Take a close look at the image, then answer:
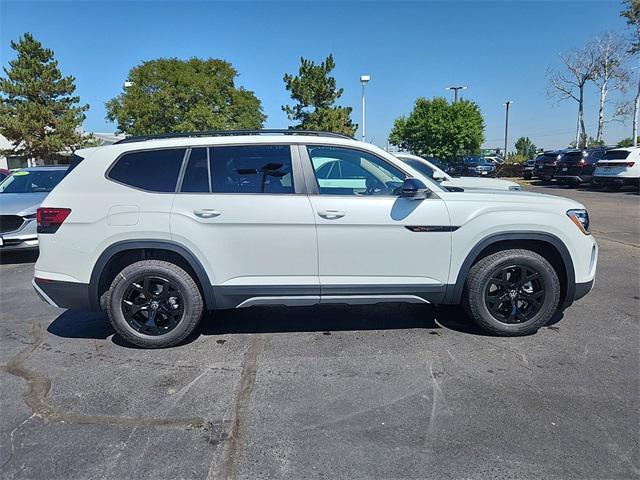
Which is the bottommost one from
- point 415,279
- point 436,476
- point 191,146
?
point 436,476

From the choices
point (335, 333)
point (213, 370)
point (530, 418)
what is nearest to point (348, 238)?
point (335, 333)

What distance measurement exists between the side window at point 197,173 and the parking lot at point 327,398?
142 centimetres

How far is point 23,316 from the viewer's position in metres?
4.86

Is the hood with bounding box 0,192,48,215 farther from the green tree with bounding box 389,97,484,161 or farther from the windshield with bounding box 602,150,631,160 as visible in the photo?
the green tree with bounding box 389,97,484,161

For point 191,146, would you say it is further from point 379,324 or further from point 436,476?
point 436,476

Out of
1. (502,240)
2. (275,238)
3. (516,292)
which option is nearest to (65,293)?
(275,238)

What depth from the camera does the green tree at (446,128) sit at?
30.6 meters

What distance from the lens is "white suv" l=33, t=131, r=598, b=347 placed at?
367 cm

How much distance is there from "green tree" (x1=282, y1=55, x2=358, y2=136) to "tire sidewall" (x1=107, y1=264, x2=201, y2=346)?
24000 mm

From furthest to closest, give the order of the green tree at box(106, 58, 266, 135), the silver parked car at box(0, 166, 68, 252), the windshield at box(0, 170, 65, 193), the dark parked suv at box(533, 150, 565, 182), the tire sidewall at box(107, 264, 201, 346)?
the green tree at box(106, 58, 266, 135) → the dark parked suv at box(533, 150, 565, 182) → the windshield at box(0, 170, 65, 193) → the silver parked car at box(0, 166, 68, 252) → the tire sidewall at box(107, 264, 201, 346)

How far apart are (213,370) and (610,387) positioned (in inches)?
116

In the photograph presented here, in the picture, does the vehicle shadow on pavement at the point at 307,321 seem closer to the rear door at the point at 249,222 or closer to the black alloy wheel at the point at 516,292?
the black alloy wheel at the point at 516,292

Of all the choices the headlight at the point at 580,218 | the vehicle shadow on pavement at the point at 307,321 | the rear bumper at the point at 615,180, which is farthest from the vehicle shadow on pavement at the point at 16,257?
the rear bumper at the point at 615,180

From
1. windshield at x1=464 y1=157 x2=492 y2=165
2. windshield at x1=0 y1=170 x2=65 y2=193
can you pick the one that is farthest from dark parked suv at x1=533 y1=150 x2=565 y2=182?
windshield at x1=0 y1=170 x2=65 y2=193
